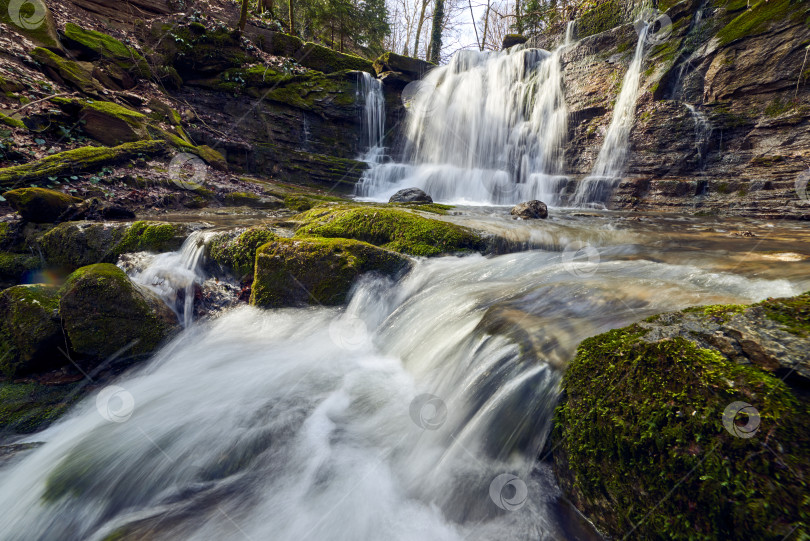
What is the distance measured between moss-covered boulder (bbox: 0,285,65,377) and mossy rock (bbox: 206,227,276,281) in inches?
73.5

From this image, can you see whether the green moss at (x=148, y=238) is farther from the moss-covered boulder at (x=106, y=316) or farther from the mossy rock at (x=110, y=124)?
the mossy rock at (x=110, y=124)

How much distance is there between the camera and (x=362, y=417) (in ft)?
9.29

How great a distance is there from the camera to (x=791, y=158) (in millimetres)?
8156

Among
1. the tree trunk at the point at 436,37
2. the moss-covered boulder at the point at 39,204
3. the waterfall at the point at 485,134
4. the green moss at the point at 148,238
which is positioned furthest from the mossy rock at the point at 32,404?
the tree trunk at the point at 436,37

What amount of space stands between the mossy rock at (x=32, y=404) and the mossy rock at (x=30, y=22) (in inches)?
437

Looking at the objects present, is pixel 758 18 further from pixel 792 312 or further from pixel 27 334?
pixel 27 334

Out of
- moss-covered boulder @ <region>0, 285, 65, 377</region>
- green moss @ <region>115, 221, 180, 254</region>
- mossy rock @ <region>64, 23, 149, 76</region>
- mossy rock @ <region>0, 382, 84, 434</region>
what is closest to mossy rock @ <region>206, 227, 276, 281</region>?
green moss @ <region>115, 221, 180, 254</region>

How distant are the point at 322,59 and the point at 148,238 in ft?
46.5

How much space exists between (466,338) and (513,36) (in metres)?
23.2

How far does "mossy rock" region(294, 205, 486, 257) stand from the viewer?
5.02 meters

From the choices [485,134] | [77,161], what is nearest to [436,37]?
[485,134]

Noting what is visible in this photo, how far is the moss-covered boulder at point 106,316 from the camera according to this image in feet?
11.2

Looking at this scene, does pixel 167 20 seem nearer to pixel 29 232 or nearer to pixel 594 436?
pixel 29 232

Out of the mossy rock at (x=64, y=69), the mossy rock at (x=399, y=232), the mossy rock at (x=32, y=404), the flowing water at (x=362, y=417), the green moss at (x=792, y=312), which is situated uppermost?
the mossy rock at (x=64, y=69)
